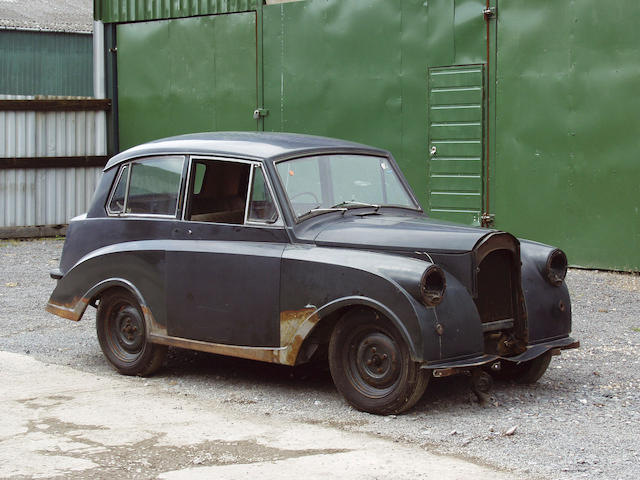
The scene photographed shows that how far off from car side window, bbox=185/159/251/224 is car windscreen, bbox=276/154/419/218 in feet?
1.36

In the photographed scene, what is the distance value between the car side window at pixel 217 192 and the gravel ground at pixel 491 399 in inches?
45.2

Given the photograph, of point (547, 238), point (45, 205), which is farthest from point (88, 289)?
point (45, 205)

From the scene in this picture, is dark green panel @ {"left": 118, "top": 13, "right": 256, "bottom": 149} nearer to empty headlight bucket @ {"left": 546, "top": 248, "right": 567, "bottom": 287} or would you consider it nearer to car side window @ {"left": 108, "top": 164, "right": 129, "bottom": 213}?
car side window @ {"left": 108, "top": 164, "right": 129, "bottom": 213}

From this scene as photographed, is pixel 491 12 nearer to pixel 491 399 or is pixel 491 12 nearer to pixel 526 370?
pixel 526 370

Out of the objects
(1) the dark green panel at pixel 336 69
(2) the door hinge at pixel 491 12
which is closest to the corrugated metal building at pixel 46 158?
(1) the dark green panel at pixel 336 69

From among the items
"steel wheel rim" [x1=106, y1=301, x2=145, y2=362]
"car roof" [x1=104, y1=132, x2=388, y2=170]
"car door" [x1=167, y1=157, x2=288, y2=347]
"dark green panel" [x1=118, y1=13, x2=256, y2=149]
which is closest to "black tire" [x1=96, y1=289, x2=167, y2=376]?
"steel wheel rim" [x1=106, y1=301, x2=145, y2=362]

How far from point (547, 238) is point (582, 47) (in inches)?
90.8

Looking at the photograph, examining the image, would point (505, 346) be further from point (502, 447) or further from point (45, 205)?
point (45, 205)

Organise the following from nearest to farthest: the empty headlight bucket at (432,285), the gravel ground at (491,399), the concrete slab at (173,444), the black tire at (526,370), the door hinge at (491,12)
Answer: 1. the concrete slab at (173,444)
2. the gravel ground at (491,399)
3. the empty headlight bucket at (432,285)
4. the black tire at (526,370)
5. the door hinge at (491,12)

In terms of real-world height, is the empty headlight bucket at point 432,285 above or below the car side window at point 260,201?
below

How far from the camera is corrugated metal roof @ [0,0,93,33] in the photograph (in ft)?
97.6

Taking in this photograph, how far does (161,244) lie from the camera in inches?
285

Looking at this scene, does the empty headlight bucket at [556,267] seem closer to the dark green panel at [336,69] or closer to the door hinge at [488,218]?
the door hinge at [488,218]

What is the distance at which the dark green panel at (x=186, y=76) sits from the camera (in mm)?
15430
